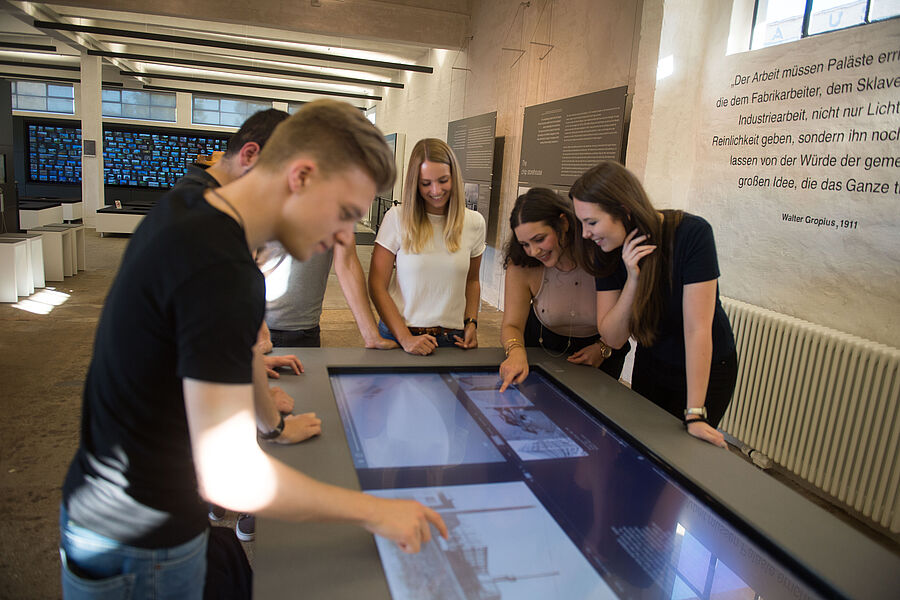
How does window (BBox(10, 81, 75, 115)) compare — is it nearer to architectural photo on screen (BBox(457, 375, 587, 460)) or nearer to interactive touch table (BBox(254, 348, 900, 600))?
architectural photo on screen (BBox(457, 375, 587, 460))

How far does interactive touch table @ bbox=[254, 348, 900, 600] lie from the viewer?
1.01 metres

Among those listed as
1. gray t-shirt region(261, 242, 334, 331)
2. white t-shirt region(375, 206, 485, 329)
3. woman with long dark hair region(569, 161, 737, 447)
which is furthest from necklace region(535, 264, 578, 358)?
gray t-shirt region(261, 242, 334, 331)

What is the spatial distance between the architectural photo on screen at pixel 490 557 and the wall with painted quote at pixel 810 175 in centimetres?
268

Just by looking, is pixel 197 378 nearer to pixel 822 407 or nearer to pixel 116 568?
pixel 116 568

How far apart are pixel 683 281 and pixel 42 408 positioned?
4078 mm

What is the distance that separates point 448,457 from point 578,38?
5229 mm

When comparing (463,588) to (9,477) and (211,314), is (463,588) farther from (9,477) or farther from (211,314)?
(9,477)

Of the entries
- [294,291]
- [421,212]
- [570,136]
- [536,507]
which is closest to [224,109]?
[570,136]

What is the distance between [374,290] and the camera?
2.48 m

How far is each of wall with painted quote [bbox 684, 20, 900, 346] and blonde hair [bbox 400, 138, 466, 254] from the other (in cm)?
214

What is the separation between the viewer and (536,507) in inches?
49.7

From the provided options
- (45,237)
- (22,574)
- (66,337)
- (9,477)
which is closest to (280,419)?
(22,574)

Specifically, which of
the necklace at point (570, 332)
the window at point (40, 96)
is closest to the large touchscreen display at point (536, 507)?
the necklace at point (570, 332)

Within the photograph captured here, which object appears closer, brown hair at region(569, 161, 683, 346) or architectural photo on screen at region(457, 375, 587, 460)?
architectural photo on screen at region(457, 375, 587, 460)
